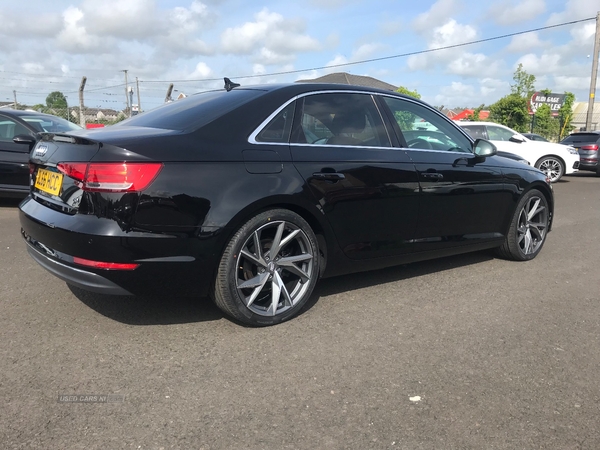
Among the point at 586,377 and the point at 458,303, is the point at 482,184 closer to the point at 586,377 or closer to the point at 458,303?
the point at 458,303

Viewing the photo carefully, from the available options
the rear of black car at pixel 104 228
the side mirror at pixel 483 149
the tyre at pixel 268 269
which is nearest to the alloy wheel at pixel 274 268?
the tyre at pixel 268 269

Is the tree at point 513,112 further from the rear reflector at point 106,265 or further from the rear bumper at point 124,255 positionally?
the rear reflector at point 106,265

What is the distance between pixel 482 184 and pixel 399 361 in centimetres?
223

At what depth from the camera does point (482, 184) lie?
4.67m

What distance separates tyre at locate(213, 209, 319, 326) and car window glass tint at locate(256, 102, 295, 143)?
1.53 ft

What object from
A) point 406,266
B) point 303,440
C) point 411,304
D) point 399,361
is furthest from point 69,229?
point 406,266

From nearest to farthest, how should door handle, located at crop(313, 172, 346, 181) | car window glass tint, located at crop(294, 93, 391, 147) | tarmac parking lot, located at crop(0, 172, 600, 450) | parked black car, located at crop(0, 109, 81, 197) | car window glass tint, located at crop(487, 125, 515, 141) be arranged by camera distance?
tarmac parking lot, located at crop(0, 172, 600, 450)
door handle, located at crop(313, 172, 346, 181)
car window glass tint, located at crop(294, 93, 391, 147)
parked black car, located at crop(0, 109, 81, 197)
car window glass tint, located at crop(487, 125, 515, 141)

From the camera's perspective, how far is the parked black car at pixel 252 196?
116 inches

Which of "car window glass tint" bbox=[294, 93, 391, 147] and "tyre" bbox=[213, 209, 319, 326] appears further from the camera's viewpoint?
"car window glass tint" bbox=[294, 93, 391, 147]

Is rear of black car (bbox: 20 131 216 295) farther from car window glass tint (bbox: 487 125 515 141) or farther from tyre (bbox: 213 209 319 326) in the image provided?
car window glass tint (bbox: 487 125 515 141)

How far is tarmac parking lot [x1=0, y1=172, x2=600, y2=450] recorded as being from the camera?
2326mm

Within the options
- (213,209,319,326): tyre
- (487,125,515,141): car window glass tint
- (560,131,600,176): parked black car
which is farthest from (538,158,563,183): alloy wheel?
(213,209,319,326): tyre

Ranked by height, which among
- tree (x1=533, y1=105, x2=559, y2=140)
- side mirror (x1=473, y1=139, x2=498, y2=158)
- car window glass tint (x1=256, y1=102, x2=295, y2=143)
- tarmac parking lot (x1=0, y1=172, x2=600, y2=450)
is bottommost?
tarmac parking lot (x1=0, y1=172, x2=600, y2=450)

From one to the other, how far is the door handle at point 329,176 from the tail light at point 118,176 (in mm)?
1063
